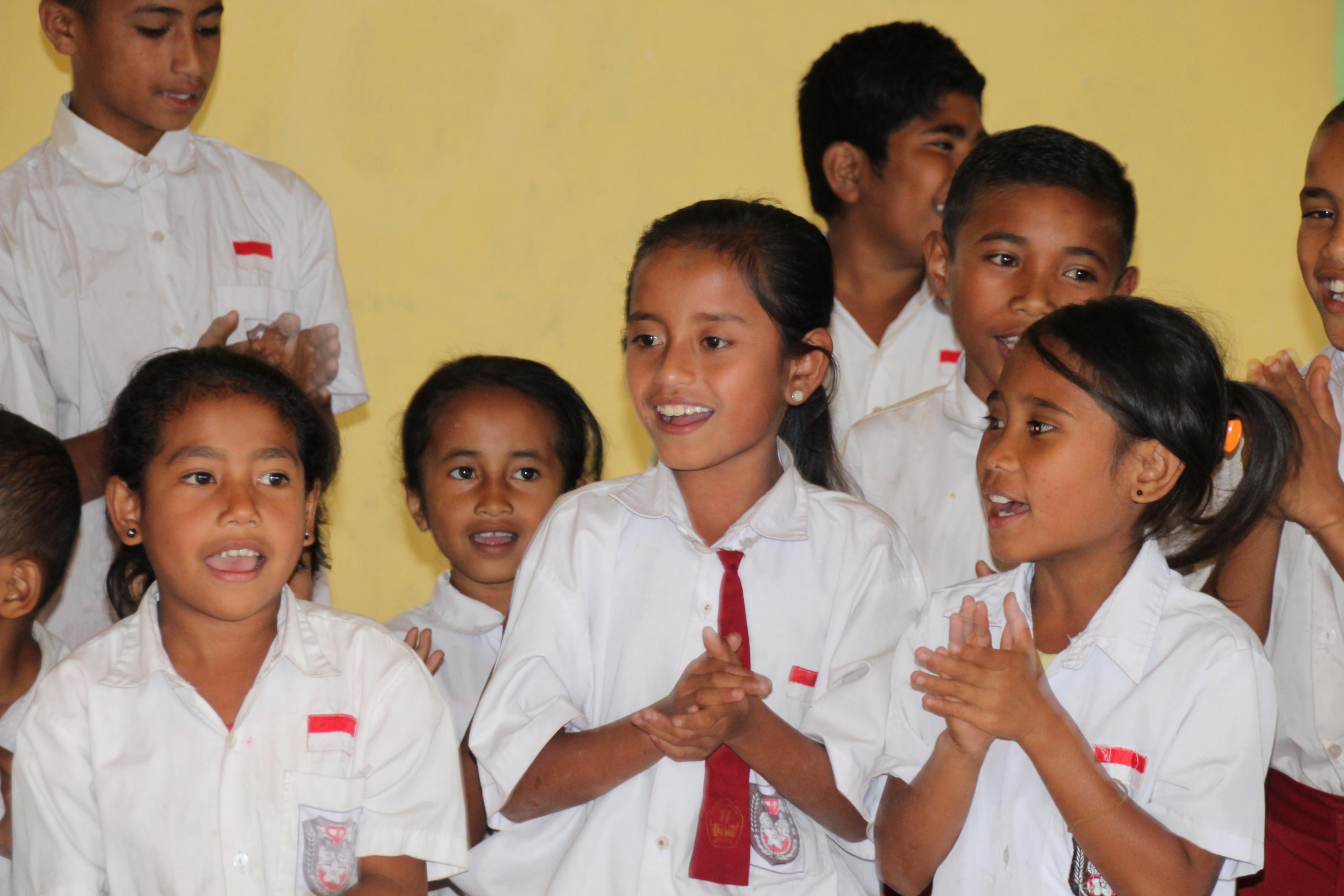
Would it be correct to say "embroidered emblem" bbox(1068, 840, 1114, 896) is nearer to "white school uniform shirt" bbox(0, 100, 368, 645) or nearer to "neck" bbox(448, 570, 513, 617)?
Result: "neck" bbox(448, 570, 513, 617)

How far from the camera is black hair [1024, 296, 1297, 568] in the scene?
Result: 2.01 metres

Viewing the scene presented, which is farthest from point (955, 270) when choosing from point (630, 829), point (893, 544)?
point (630, 829)

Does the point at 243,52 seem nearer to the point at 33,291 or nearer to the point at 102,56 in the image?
the point at 102,56

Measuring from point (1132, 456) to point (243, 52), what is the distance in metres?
2.86

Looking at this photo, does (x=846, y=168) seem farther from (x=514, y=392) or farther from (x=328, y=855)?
(x=328, y=855)

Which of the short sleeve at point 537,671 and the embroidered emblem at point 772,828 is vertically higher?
the short sleeve at point 537,671

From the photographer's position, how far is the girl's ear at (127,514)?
220cm

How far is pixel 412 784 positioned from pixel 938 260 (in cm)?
155

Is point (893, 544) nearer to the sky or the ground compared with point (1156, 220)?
nearer to the ground

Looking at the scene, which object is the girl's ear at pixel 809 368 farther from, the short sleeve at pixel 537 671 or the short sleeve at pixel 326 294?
the short sleeve at pixel 326 294

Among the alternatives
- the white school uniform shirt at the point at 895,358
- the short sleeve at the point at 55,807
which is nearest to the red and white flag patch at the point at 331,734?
the short sleeve at the point at 55,807

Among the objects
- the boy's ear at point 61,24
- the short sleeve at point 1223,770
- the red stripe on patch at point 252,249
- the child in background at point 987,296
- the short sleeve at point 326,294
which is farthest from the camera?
the short sleeve at point 326,294

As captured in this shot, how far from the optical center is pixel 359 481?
4.03 meters

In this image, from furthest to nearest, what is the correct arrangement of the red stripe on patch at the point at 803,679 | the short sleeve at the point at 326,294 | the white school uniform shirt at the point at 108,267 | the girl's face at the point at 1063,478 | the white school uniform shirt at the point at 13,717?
the short sleeve at the point at 326,294
the white school uniform shirt at the point at 108,267
the white school uniform shirt at the point at 13,717
the red stripe on patch at the point at 803,679
the girl's face at the point at 1063,478
